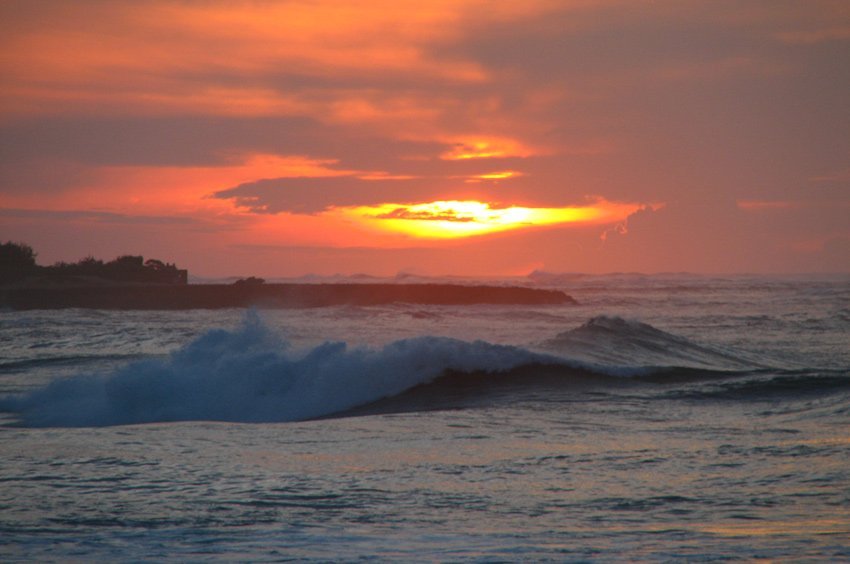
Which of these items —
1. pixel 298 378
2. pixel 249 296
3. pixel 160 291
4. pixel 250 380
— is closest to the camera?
pixel 250 380

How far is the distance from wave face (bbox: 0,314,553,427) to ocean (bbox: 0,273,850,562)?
0.04m

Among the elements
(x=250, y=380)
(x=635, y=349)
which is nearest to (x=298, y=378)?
(x=250, y=380)

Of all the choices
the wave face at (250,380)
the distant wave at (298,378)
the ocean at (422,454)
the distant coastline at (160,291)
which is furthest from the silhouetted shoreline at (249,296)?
the wave face at (250,380)

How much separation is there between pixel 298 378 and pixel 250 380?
27.9 inches

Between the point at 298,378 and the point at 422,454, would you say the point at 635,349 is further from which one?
the point at 422,454

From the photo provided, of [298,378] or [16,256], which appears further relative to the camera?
Answer: [16,256]

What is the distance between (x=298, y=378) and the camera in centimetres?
1336

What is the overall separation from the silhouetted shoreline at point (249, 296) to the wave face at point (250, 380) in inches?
1038

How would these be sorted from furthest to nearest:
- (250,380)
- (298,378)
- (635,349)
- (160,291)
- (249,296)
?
(249,296), (160,291), (635,349), (298,378), (250,380)

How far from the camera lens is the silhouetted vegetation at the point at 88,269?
144 ft

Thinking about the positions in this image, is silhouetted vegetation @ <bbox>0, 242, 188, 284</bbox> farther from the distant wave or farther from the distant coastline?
the distant wave

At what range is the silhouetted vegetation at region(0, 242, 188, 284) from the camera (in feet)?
144

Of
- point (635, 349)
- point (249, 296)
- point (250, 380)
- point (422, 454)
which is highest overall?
point (249, 296)

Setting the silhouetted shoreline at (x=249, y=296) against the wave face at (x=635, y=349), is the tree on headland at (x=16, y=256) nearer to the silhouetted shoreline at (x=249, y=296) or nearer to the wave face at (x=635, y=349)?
the silhouetted shoreline at (x=249, y=296)
